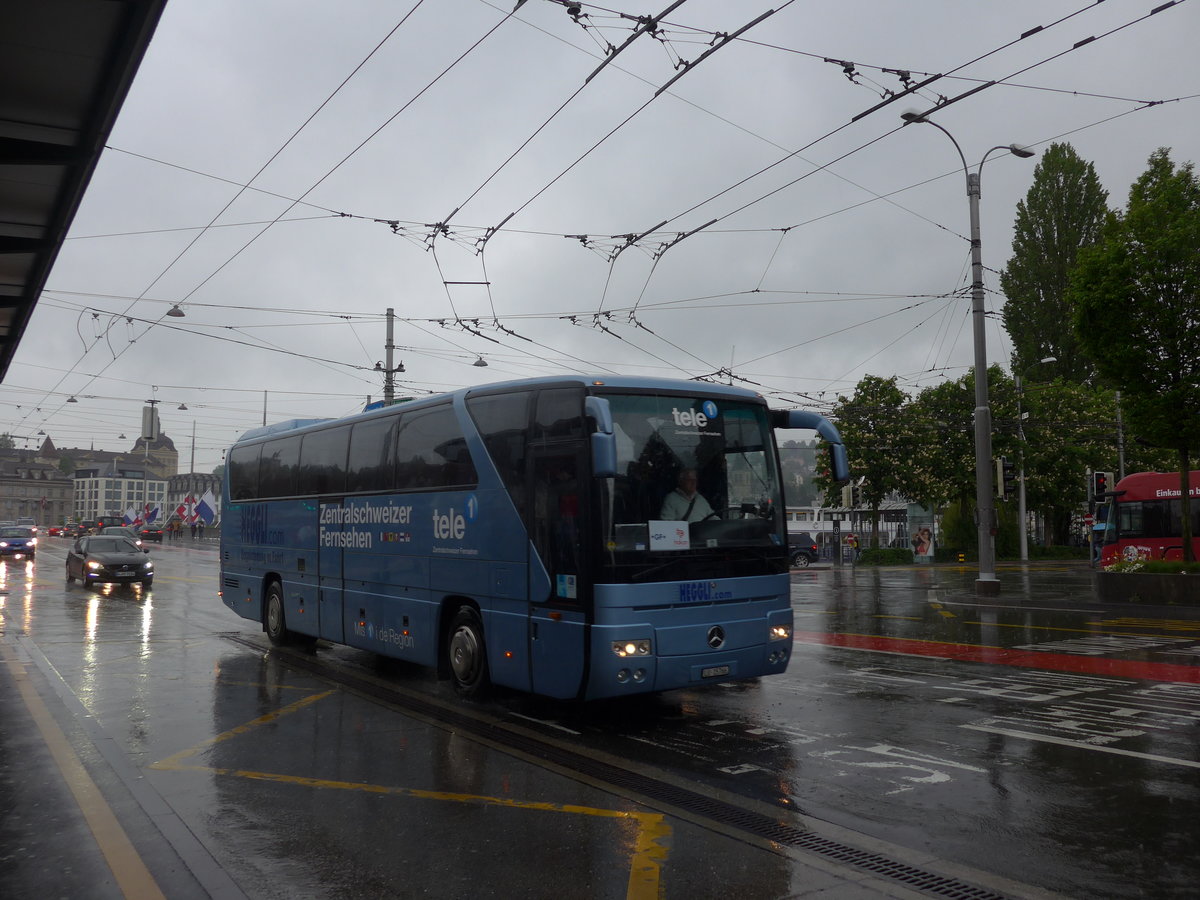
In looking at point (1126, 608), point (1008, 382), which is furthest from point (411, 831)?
point (1008, 382)

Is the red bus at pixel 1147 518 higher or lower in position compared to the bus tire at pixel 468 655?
higher

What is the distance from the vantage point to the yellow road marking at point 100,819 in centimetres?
480

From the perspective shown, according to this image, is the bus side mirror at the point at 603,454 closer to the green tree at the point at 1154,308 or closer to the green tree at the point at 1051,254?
the green tree at the point at 1154,308

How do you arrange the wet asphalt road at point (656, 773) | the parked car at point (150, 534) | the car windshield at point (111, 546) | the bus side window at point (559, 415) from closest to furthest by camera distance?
the wet asphalt road at point (656, 773) → the bus side window at point (559, 415) → the car windshield at point (111, 546) → the parked car at point (150, 534)

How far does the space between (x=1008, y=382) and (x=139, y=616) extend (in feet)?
138

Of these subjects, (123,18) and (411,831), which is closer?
(411,831)

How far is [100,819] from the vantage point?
5.86 metres

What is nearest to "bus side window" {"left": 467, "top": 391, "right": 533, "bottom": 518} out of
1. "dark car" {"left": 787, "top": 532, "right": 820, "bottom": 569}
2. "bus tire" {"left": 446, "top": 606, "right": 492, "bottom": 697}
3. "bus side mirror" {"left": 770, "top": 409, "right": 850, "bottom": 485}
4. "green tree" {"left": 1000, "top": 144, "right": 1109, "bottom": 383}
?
"bus tire" {"left": 446, "top": 606, "right": 492, "bottom": 697}

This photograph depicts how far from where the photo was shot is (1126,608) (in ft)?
64.0

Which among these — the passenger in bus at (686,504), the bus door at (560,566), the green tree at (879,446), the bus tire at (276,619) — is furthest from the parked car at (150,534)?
the passenger in bus at (686,504)

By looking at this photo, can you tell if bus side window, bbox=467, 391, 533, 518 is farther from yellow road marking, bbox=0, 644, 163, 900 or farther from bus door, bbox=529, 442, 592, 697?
yellow road marking, bbox=0, 644, 163, 900

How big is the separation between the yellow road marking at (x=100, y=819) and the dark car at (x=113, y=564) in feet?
60.5

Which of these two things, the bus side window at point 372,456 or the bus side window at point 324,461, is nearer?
the bus side window at point 372,456

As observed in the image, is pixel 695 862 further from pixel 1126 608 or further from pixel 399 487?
pixel 1126 608
